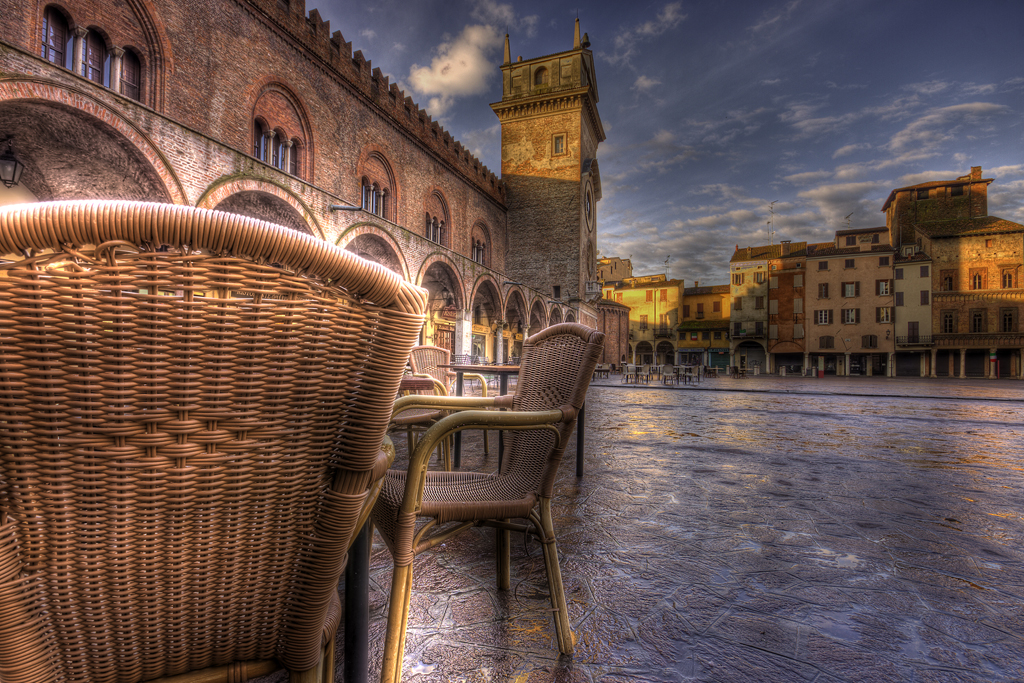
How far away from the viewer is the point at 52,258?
52cm

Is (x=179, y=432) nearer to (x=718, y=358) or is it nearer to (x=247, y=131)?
(x=247, y=131)

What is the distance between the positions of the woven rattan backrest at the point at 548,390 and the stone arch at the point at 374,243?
9.62 metres

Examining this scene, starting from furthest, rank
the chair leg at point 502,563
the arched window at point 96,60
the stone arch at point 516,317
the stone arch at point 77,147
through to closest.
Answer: the stone arch at point 516,317
the arched window at point 96,60
the stone arch at point 77,147
the chair leg at point 502,563

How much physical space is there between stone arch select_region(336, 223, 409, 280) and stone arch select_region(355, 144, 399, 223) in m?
4.43

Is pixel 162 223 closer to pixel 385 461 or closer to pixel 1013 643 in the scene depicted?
pixel 385 461

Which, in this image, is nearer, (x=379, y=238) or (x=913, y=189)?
(x=379, y=238)

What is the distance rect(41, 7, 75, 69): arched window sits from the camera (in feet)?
29.1

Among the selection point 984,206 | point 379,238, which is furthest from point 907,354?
point 379,238

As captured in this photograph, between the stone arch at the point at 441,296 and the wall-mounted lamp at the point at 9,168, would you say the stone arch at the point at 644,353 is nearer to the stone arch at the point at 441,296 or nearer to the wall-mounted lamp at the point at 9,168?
the stone arch at the point at 441,296

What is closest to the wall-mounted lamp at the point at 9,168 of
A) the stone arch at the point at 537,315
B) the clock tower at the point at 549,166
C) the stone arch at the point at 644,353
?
the stone arch at the point at 537,315

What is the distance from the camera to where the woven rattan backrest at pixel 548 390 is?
5.09 feet

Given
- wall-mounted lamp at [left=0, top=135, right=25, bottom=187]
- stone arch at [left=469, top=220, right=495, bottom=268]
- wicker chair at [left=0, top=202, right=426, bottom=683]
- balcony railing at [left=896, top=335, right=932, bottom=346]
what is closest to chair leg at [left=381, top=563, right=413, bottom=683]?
wicker chair at [left=0, top=202, right=426, bottom=683]

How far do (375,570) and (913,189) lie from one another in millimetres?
45800

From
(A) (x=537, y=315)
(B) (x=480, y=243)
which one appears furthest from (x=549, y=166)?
(A) (x=537, y=315)
